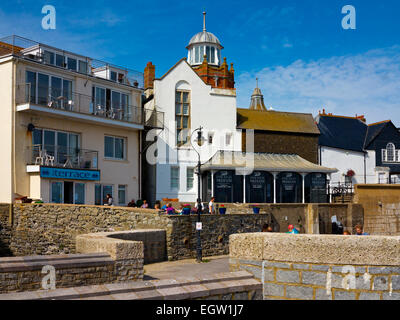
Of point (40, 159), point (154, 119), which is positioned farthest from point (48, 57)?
point (154, 119)

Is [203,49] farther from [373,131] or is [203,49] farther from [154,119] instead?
[154,119]

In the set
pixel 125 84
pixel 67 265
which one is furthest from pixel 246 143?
pixel 67 265

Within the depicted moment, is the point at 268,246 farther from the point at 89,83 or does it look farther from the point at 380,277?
the point at 89,83

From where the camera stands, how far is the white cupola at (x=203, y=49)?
47781 millimetres

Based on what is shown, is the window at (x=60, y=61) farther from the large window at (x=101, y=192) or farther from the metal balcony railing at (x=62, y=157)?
the large window at (x=101, y=192)

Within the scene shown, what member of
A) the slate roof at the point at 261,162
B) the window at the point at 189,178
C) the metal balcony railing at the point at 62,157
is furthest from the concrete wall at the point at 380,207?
the metal balcony railing at the point at 62,157

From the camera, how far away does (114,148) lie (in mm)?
28484

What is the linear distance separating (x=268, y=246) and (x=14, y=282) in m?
5.01

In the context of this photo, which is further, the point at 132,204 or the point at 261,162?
the point at 261,162

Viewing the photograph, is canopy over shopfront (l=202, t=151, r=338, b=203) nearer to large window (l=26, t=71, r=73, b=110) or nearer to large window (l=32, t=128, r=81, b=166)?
large window (l=32, t=128, r=81, b=166)

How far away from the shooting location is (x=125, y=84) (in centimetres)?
2927

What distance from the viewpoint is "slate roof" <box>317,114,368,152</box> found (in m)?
38.3

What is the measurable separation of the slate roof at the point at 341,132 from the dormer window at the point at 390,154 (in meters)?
2.13

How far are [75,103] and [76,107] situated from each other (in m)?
0.23
